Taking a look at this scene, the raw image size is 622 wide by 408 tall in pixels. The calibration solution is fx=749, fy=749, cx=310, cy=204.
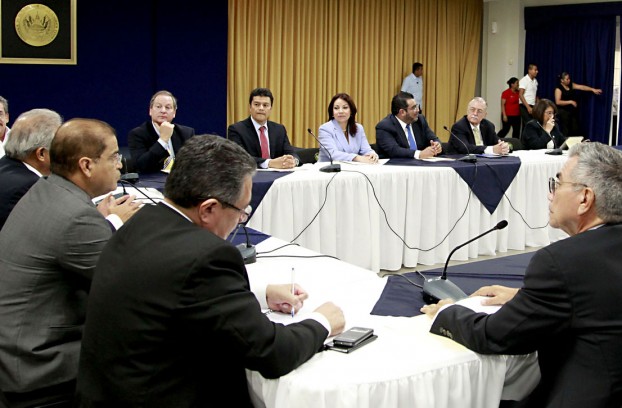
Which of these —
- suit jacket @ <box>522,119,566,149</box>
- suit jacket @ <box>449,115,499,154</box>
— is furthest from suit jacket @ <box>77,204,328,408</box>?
suit jacket @ <box>522,119,566,149</box>

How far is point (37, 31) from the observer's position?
736cm

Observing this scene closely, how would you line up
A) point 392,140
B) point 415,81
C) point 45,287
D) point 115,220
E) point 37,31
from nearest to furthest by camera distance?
point 45,287
point 115,220
point 392,140
point 37,31
point 415,81

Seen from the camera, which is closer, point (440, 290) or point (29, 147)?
point (440, 290)

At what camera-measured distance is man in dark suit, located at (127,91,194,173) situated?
4707 mm

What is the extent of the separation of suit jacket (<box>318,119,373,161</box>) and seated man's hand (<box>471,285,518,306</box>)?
339 cm

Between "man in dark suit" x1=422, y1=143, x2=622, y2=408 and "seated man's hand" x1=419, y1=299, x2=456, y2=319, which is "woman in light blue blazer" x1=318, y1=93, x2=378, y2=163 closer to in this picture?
"seated man's hand" x1=419, y1=299, x2=456, y2=319

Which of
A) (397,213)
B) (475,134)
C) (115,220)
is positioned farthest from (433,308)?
(475,134)

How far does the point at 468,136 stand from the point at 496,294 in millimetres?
4475

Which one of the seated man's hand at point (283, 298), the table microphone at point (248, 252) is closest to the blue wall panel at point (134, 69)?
the table microphone at point (248, 252)

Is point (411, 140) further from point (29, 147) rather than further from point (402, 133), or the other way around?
point (29, 147)

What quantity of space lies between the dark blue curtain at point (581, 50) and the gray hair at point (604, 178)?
10.1 meters

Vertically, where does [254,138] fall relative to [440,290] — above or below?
above

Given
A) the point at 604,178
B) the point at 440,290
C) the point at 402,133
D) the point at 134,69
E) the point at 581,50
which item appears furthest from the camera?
the point at 581,50

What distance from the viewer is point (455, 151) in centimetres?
613
